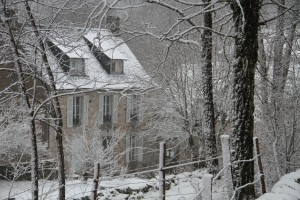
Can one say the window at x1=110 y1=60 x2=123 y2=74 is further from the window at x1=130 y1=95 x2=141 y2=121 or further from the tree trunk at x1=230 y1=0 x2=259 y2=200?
the tree trunk at x1=230 y1=0 x2=259 y2=200

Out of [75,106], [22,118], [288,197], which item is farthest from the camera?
[75,106]

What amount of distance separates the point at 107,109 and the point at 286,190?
65.5 feet

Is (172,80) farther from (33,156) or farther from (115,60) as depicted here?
(33,156)

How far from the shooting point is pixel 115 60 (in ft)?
74.7

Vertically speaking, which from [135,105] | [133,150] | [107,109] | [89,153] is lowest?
[133,150]

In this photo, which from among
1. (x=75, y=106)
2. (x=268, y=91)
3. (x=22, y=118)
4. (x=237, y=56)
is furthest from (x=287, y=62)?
(x=75, y=106)

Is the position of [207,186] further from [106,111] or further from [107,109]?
[107,109]

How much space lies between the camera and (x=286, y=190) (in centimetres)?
421

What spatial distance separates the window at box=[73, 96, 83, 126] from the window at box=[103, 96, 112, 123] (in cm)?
170

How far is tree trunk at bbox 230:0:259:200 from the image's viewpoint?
5715mm

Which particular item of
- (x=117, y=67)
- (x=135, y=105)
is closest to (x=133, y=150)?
(x=135, y=105)

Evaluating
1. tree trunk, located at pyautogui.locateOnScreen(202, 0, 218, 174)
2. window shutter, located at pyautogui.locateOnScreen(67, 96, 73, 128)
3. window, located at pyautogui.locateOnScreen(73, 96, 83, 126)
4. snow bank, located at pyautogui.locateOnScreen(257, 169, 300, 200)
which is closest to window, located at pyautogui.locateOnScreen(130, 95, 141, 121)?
window, located at pyautogui.locateOnScreen(73, 96, 83, 126)

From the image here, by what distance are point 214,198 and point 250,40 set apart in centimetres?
456

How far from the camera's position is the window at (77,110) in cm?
2195
